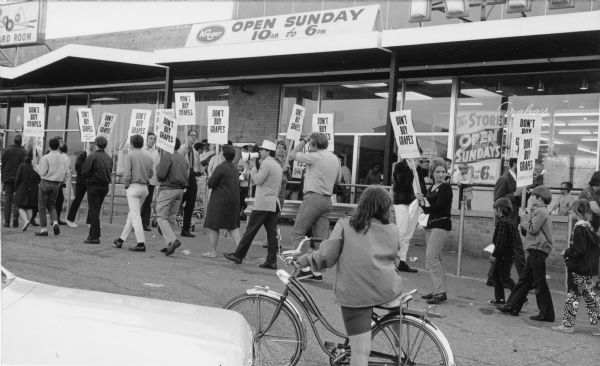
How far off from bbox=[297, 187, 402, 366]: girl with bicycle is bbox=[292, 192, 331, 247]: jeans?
4.12 m

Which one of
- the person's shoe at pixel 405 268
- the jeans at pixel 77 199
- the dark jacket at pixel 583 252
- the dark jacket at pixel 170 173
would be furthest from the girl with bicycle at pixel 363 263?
the jeans at pixel 77 199

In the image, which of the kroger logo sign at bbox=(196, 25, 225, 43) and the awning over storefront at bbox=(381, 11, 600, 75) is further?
the kroger logo sign at bbox=(196, 25, 225, 43)

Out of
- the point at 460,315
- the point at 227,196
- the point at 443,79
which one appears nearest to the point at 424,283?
the point at 460,315

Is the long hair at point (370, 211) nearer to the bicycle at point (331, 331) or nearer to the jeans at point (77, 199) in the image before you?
the bicycle at point (331, 331)

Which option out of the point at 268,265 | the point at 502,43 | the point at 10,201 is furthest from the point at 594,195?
the point at 10,201

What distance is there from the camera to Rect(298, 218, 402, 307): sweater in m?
4.68

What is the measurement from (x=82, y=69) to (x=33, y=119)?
462 cm

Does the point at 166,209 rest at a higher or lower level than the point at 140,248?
higher

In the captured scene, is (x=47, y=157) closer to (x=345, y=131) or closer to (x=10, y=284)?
(x=345, y=131)

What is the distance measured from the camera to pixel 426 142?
16.6 m

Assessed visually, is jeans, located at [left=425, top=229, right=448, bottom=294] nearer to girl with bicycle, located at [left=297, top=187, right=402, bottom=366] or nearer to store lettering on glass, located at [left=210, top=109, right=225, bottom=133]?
girl with bicycle, located at [left=297, top=187, right=402, bottom=366]

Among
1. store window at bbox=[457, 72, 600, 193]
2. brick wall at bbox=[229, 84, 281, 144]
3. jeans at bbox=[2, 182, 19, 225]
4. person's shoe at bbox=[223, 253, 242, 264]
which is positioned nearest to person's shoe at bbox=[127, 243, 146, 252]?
person's shoe at bbox=[223, 253, 242, 264]

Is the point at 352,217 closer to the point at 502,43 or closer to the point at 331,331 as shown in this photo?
the point at 331,331

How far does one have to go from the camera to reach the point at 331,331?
16.8ft
